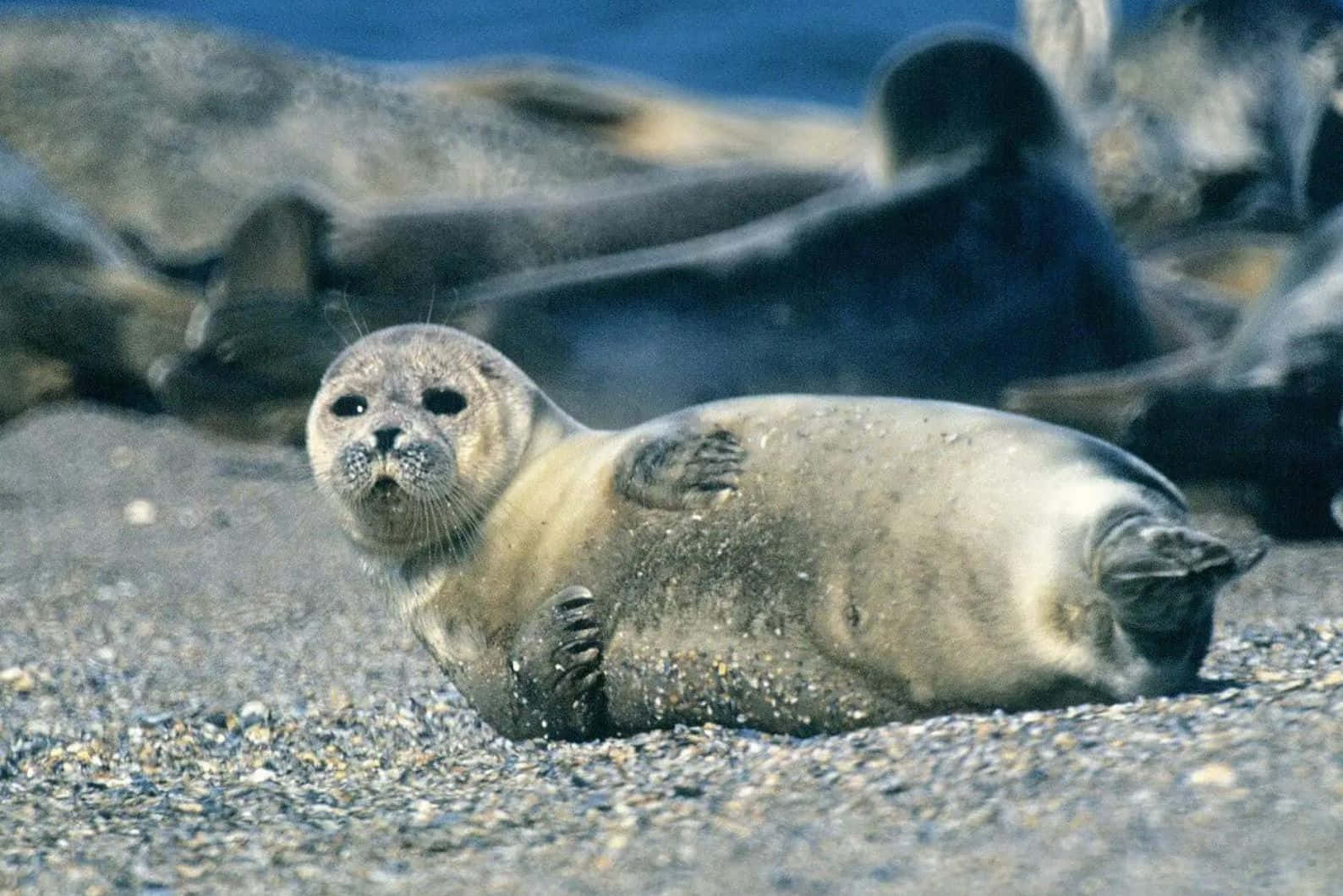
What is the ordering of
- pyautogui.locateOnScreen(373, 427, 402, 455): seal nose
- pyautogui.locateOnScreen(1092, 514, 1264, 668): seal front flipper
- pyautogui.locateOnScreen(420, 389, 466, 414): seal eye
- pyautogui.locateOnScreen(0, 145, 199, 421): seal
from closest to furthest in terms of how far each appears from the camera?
pyautogui.locateOnScreen(1092, 514, 1264, 668): seal front flipper < pyautogui.locateOnScreen(373, 427, 402, 455): seal nose < pyautogui.locateOnScreen(420, 389, 466, 414): seal eye < pyautogui.locateOnScreen(0, 145, 199, 421): seal

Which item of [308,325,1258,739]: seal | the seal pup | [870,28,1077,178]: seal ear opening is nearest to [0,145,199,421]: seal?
the seal pup

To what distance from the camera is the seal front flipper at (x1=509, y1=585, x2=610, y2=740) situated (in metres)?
3.04

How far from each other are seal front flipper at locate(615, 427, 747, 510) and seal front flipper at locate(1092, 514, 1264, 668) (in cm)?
63

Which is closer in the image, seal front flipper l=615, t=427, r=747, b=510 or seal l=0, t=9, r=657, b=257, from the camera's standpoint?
seal front flipper l=615, t=427, r=747, b=510

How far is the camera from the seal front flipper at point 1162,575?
245 cm

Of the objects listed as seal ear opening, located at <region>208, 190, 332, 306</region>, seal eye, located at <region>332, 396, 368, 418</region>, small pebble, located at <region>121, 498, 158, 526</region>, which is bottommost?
small pebble, located at <region>121, 498, 158, 526</region>

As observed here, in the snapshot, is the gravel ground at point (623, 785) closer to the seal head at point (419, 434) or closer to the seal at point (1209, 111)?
the seal head at point (419, 434)

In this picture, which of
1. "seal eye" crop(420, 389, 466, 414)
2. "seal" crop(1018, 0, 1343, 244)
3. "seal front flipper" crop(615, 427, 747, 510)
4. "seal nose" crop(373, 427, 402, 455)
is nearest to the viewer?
"seal front flipper" crop(615, 427, 747, 510)

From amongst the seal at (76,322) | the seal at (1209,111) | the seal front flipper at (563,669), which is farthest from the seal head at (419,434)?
the seal at (1209,111)

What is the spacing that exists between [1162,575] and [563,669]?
36.6 inches

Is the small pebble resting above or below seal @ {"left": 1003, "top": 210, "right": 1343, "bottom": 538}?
below

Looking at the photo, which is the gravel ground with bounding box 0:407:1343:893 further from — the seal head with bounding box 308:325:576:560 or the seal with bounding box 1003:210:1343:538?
the seal with bounding box 1003:210:1343:538

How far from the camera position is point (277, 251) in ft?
20.8

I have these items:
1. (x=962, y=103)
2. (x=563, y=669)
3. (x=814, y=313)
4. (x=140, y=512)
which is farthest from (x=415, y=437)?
(x=962, y=103)
